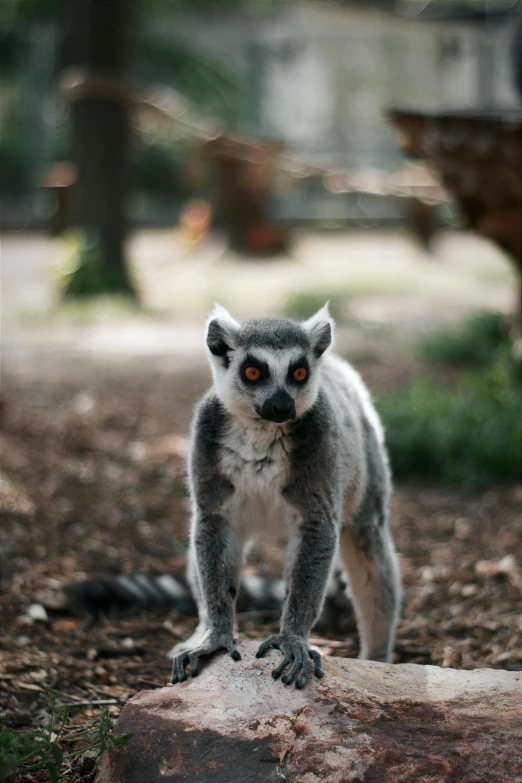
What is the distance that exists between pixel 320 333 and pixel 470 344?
204 inches

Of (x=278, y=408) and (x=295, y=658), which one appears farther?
(x=278, y=408)

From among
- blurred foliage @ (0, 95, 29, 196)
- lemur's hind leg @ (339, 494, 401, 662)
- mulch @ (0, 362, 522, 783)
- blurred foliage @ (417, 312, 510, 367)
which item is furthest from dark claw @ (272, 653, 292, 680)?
blurred foliage @ (0, 95, 29, 196)

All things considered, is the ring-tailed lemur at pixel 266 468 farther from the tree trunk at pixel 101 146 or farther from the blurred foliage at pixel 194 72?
the blurred foliage at pixel 194 72

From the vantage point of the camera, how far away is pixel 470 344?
7934mm

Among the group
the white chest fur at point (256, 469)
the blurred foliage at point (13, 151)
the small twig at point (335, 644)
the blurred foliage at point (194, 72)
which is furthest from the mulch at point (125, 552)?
the blurred foliage at point (194, 72)

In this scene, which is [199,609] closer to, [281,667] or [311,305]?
[281,667]

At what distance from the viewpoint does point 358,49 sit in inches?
769

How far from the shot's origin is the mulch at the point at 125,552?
10.9ft

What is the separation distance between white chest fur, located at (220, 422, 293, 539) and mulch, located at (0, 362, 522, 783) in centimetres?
79

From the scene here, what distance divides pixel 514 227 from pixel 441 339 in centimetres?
201

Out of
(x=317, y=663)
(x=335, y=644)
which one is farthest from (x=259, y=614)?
(x=317, y=663)

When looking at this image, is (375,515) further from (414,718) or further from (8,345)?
(8,345)

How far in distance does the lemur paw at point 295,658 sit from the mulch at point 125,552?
0.57 m

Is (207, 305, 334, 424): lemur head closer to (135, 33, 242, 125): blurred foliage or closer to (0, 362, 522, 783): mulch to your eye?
(0, 362, 522, 783): mulch
